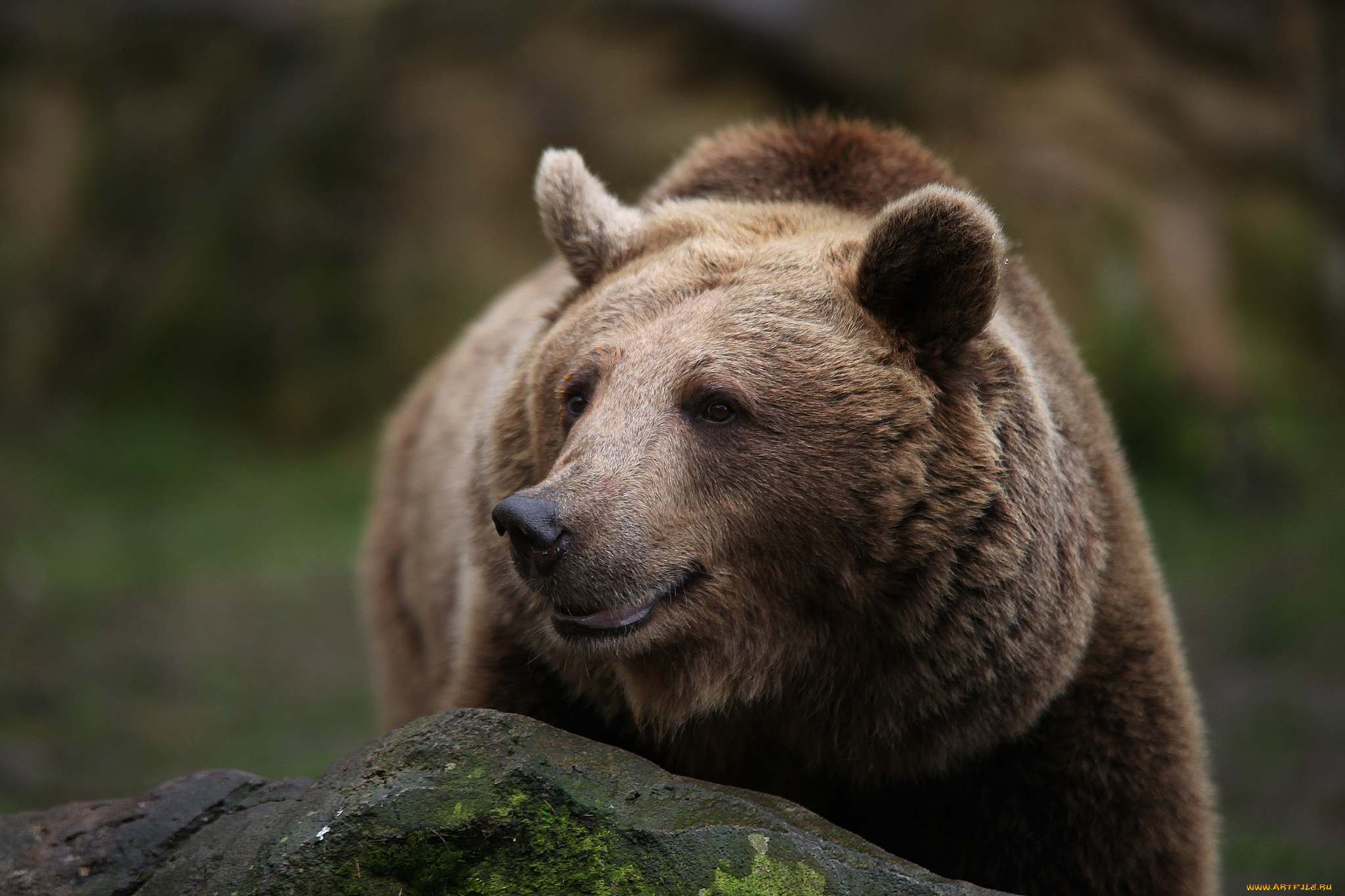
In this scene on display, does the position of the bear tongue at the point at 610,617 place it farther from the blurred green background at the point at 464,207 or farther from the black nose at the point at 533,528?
the blurred green background at the point at 464,207

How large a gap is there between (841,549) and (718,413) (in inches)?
20.4

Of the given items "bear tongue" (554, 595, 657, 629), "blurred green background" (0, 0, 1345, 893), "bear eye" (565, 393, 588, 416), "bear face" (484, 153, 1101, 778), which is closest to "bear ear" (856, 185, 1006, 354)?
"bear face" (484, 153, 1101, 778)

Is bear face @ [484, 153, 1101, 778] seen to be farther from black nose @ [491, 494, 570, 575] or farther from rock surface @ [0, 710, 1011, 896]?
rock surface @ [0, 710, 1011, 896]

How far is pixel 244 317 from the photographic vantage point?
49.0 feet

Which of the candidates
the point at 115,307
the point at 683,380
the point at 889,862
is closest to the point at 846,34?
the point at 115,307

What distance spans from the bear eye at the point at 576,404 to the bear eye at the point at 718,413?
38cm

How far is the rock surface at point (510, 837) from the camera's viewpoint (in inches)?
114

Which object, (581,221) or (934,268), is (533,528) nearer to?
(934,268)

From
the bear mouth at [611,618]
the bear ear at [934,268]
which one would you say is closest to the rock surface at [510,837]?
the bear mouth at [611,618]

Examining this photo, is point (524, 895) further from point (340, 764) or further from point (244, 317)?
point (244, 317)

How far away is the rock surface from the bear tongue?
30 cm

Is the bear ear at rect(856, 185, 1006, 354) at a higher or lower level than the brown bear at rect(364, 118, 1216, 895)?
higher

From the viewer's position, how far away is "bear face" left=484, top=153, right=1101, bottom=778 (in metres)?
3.52

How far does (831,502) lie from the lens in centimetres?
355
